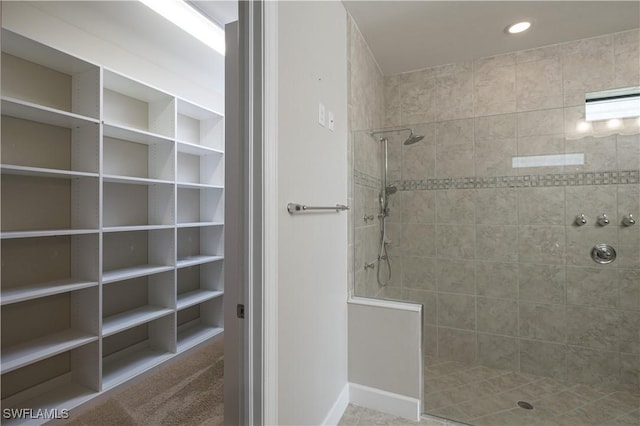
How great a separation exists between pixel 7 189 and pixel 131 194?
36.6 inches

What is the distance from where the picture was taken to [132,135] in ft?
6.77

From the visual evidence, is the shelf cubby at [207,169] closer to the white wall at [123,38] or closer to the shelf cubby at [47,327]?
the white wall at [123,38]

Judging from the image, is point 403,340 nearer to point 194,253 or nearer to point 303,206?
point 303,206

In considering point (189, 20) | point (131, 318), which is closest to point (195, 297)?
point (131, 318)

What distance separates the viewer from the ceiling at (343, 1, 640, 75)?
191 cm

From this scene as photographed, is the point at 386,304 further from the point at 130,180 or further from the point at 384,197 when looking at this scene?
the point at 130,180

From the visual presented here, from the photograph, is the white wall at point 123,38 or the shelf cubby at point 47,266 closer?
the shelf cubby at point 47,266

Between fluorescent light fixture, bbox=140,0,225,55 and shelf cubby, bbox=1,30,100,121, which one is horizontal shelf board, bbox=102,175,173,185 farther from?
fluorescent light fixture, bbox=140,0,225,55

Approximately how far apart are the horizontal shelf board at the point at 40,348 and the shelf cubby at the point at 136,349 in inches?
17.0

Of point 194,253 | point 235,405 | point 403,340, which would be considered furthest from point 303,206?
point 194,253

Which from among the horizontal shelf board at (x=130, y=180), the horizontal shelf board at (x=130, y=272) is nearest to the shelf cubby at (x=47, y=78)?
the horizontal shelf board at (x=130, y=180)

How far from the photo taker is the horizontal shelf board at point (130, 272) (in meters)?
1.81

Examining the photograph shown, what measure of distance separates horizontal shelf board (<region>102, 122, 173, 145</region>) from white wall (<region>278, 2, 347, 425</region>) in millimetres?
1242

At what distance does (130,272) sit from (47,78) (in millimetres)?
1202
